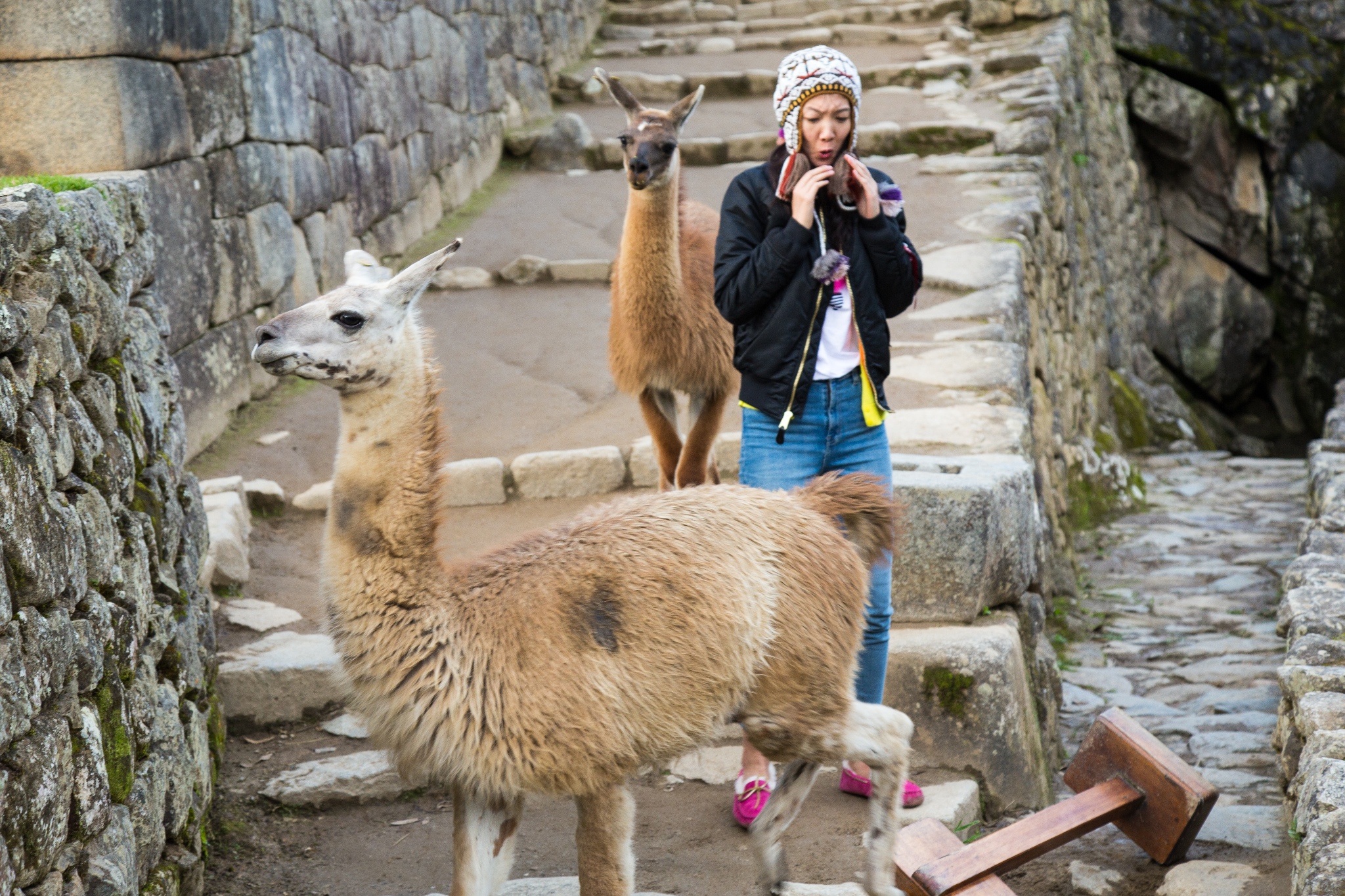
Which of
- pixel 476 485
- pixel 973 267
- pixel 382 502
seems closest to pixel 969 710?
pixel 382 502

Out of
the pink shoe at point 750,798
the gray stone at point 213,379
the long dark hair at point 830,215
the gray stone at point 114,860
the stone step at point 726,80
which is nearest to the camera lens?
the gray stone at point 114,860

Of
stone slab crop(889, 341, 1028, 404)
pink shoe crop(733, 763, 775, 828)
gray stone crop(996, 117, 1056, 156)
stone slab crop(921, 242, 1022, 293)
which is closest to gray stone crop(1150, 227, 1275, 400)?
gray stone crop(996, 117, 1056, 156)

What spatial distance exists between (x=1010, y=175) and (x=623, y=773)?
7.17 metres

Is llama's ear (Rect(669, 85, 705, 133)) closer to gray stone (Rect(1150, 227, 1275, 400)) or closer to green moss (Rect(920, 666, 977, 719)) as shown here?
green moss (Rect(920, 666, 977, 719))

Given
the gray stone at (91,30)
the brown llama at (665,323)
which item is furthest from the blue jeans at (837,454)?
the gray stone at (91,30)

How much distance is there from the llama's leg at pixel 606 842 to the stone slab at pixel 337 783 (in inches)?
43.7

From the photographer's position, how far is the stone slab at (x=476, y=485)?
A: 203 inches

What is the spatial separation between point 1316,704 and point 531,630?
213 cm

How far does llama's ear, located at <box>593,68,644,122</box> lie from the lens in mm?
4758

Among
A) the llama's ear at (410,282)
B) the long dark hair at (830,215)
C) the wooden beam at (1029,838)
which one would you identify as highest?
the long dark hair at (830,215)

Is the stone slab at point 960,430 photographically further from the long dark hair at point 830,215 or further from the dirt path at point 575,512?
the long dark hair at point 830,215

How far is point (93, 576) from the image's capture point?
2.51 m

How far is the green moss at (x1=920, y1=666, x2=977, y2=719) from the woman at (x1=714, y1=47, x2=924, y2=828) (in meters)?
0.45

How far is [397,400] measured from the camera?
2.62m
